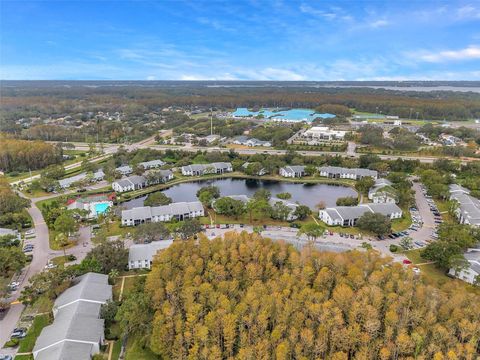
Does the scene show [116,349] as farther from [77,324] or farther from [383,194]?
[383,194]

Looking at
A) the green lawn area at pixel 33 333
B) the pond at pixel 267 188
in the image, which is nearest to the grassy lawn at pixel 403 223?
the pond at pixel 267 188

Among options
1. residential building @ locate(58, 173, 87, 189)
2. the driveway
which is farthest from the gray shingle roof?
residential building @ locate(58, 173, 87, 189)

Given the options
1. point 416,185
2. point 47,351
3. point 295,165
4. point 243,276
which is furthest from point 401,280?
point 295,165

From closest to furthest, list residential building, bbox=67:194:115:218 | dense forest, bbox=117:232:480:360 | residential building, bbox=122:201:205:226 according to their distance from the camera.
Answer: dense forest, bbox=117:232:480:360
residential building, bbox=122:201:205:226
residential building, bbox=67:194:115:218

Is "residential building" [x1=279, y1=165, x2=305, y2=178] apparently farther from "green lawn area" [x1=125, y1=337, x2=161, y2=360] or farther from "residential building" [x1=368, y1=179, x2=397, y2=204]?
"green lawn area" [x1=125, y1=337, x2=161, y2=360]

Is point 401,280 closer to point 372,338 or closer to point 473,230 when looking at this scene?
point 372,338

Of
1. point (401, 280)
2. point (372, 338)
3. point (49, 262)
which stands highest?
point (401, 280)

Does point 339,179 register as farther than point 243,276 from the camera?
Yes
